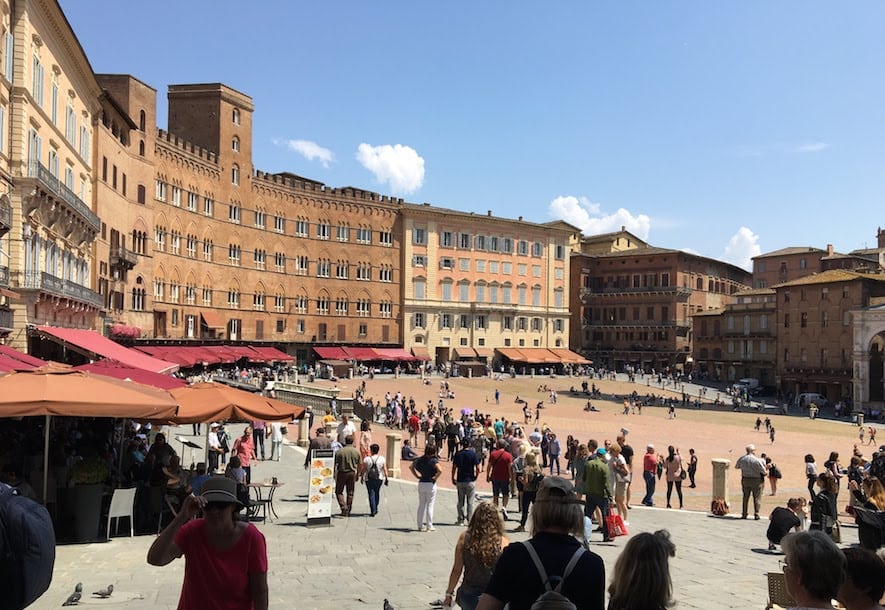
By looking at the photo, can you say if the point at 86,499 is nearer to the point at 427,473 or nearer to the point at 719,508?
the point at 427,473

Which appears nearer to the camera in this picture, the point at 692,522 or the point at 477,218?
the point at 692,522

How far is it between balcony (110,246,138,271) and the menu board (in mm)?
37248

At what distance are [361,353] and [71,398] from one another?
59724mm

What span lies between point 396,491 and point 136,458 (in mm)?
5619

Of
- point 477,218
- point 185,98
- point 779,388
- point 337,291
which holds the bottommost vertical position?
point 779,388

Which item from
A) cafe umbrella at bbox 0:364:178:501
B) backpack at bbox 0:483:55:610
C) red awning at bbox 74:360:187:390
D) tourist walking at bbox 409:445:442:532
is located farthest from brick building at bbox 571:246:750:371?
backpack at bbox 0:483:55:610

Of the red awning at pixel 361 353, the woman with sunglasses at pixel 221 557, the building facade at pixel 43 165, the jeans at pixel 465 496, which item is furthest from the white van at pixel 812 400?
the woman with sunglasses at pixel 221 557

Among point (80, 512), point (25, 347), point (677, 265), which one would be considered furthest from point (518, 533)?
point (677, 265)

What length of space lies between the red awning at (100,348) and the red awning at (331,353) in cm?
3775

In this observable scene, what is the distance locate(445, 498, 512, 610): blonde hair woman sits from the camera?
227 inches

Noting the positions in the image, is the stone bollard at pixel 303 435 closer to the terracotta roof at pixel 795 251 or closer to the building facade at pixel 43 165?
the building facade at pixel 43 165

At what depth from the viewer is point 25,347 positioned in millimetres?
26344

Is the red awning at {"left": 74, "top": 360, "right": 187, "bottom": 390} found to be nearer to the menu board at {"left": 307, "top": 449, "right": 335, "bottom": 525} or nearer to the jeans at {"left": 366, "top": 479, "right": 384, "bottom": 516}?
the menu board at {"left": 307, "top": 449, "right": 335, "bottom": 525}

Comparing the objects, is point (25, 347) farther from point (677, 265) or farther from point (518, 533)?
point (677, 265)
